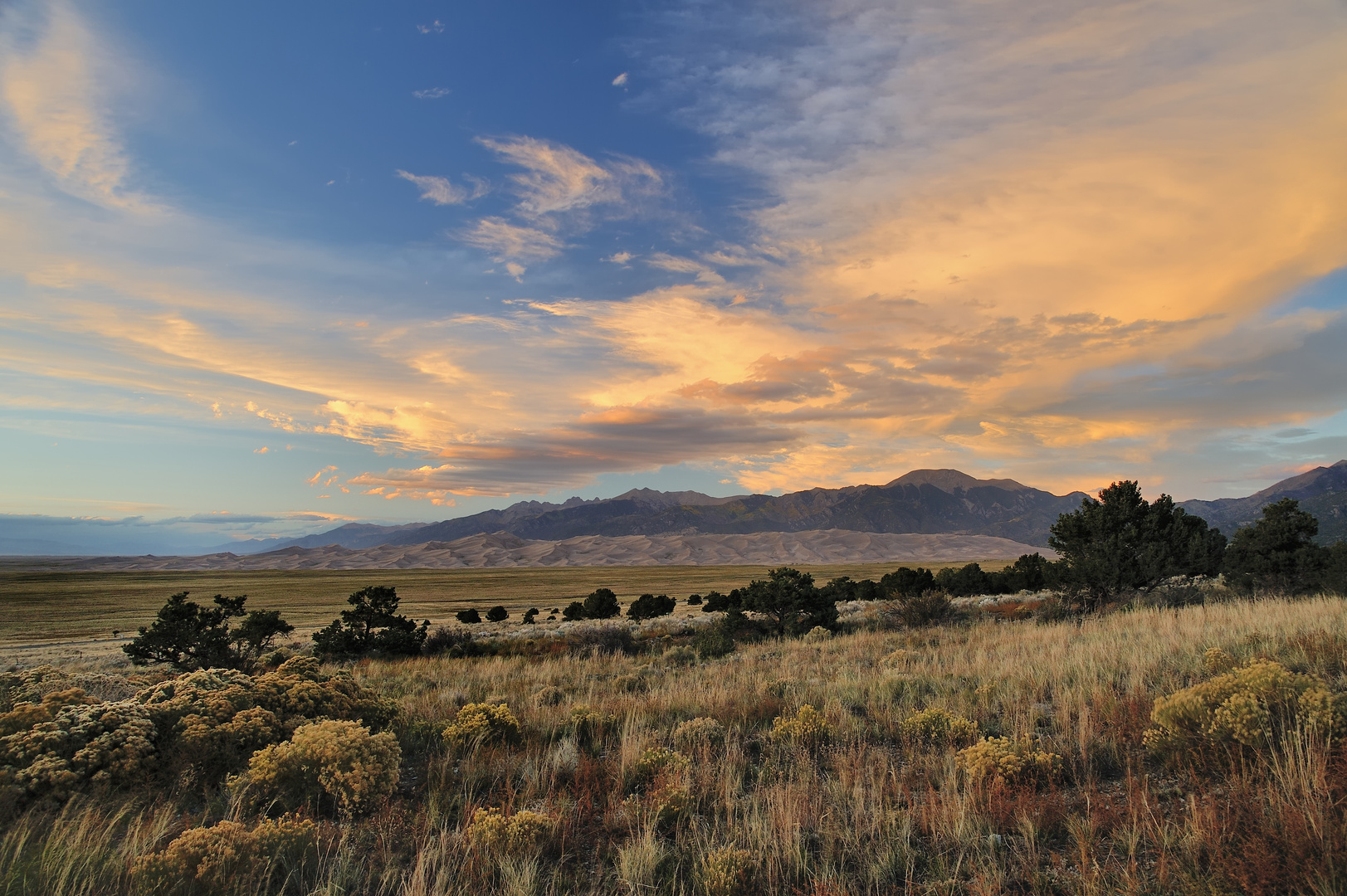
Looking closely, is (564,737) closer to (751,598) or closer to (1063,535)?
(751,598)

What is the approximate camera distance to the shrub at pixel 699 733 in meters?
7.15

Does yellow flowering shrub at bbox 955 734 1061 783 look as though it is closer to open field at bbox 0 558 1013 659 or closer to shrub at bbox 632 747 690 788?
shrub at bbox 632 747 690 788

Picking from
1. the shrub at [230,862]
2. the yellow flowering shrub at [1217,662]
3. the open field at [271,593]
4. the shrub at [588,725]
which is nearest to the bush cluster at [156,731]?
the shrub at [230,862]

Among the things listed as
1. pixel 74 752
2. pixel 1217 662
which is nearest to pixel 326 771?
pixel 74 752

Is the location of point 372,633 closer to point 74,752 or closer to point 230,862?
point 74,752

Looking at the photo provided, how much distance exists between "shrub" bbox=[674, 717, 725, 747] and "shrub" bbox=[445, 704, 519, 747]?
214 cm

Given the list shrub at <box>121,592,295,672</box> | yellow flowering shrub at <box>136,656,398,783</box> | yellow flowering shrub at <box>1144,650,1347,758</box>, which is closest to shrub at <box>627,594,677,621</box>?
shrub at <box>121,592,295,672</box>

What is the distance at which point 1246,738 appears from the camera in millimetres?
5117

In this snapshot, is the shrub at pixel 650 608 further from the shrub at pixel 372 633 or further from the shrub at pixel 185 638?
the shrub at pixel 185 638

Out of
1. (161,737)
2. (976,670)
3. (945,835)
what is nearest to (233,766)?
(161,737)

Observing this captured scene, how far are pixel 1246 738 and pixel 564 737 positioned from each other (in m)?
6.86

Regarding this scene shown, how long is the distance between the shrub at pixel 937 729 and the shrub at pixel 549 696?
587 centimetres

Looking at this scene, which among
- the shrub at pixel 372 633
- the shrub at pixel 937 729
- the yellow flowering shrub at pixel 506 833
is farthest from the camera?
the shrub at pixel 372 633

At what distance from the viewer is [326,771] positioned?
18.3 ft
